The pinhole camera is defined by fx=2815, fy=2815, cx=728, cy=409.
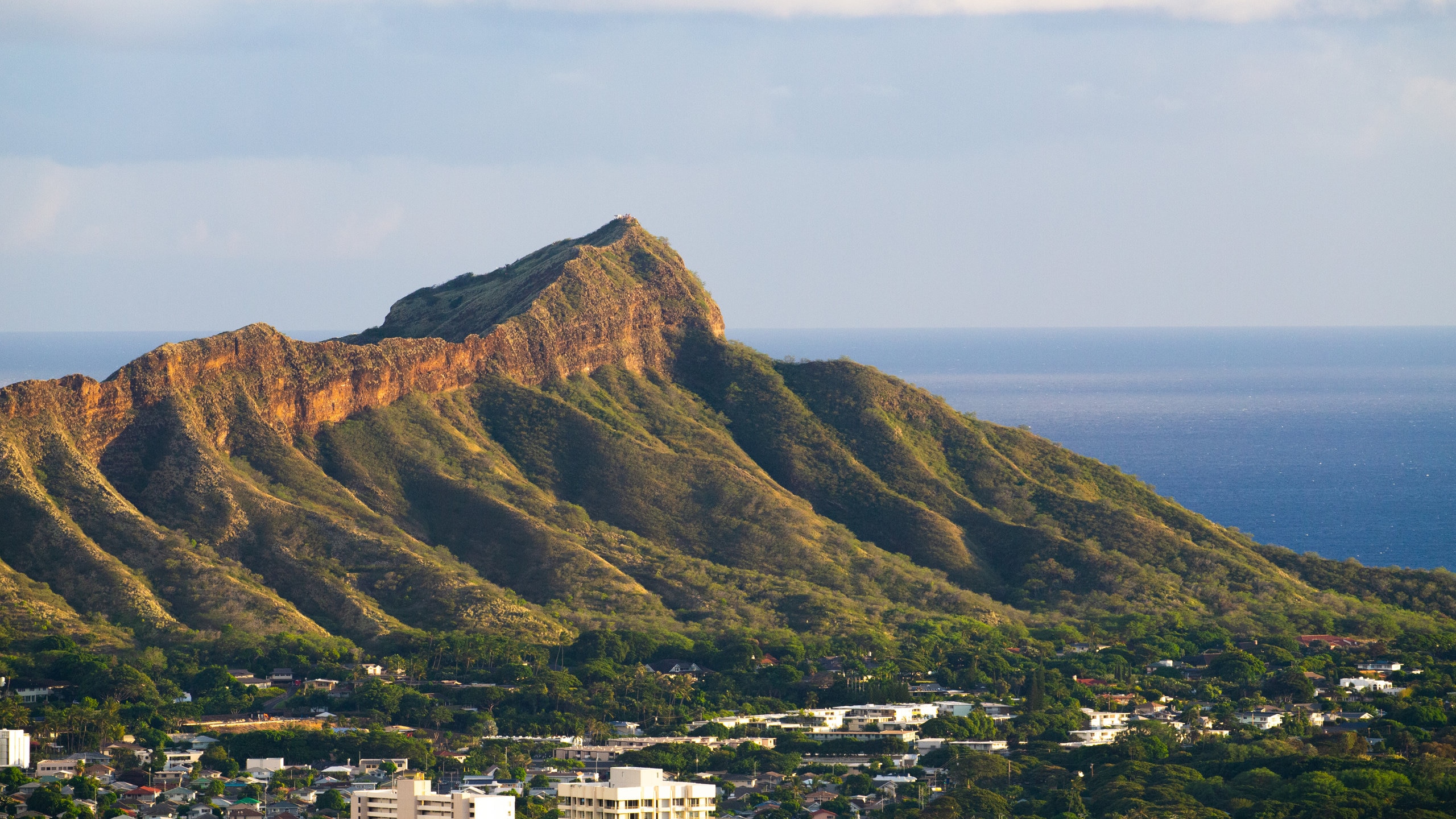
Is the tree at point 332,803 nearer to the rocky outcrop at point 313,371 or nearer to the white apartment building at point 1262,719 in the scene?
the white apartment building at point 1262,719

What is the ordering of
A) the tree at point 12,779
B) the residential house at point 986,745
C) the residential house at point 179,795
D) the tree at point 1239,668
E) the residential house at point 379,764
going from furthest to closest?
the tree at point 1239,668
the residential house at point 986,745
the residential house at point 379,764
the residential house at point 179,795
the tree at point 12,779

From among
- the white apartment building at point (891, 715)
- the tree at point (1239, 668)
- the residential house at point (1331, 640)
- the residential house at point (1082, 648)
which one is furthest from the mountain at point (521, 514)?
the white apartment building at point (891, 715)

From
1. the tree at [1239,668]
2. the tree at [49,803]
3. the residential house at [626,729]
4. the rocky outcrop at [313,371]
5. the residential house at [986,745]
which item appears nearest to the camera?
the tree at [49,803]

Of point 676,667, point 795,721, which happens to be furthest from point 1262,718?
point 676,667

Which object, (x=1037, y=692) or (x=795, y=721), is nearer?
(x=795, y=721)

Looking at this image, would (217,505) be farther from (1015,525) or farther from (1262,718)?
(1262,718)
